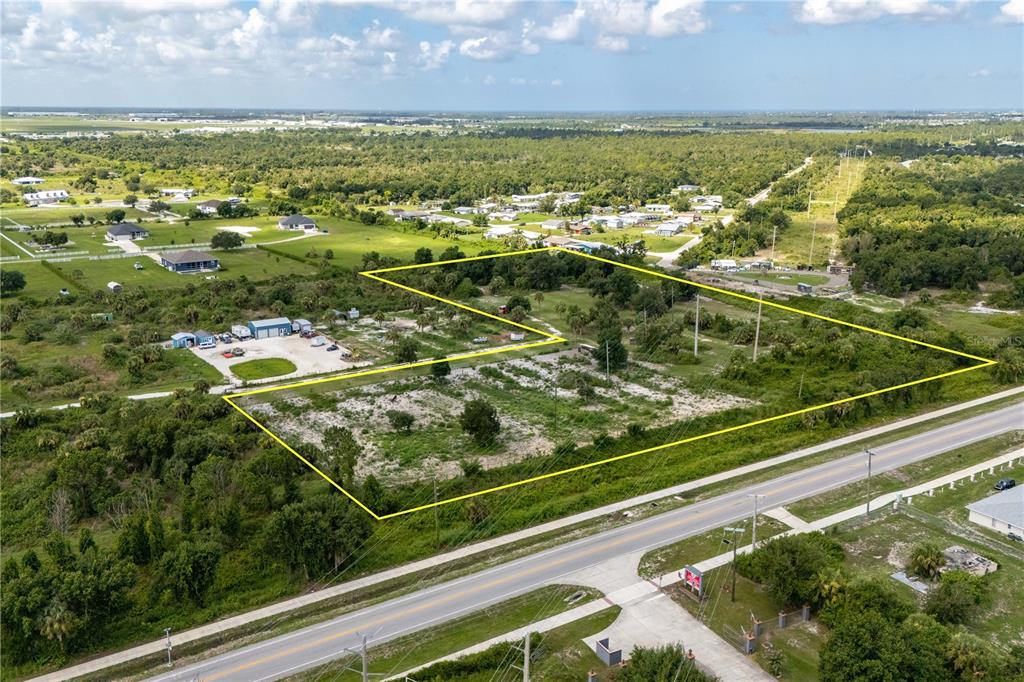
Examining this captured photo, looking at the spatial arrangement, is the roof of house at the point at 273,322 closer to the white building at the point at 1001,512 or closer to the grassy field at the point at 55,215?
the white building at the point at 1001,512

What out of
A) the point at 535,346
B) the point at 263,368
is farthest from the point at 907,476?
the point at 263,368

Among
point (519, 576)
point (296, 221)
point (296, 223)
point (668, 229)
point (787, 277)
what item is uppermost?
point (296, 221)

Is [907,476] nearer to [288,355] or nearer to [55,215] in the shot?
[288,355]

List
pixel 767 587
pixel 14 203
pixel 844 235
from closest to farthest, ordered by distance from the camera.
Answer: pixel 767 587
pixel 844 235
pixel 14 203

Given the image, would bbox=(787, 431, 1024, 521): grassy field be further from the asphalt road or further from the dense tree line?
the dense tree line

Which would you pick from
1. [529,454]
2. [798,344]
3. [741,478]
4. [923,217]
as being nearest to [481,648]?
[529,454]

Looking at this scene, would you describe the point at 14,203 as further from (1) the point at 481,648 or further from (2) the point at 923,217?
(2) the point at 923,217
